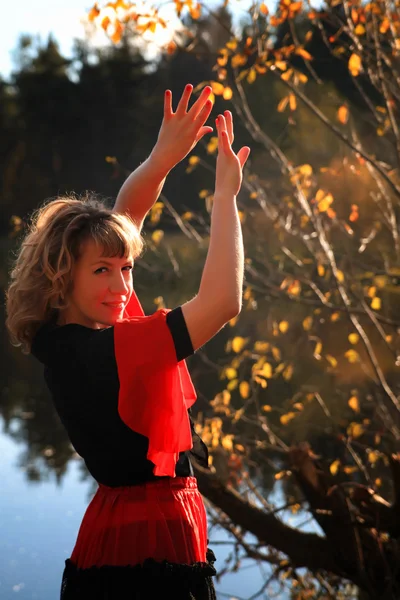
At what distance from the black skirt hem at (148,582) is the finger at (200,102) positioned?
821 millimetres

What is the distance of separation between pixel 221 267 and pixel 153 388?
0.77 ft

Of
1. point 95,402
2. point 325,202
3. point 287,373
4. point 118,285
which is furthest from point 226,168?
point 287,373

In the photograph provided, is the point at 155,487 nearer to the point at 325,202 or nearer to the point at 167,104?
the point at 167,104

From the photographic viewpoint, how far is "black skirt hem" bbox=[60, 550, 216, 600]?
1.54 metres

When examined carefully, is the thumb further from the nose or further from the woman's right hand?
the nose

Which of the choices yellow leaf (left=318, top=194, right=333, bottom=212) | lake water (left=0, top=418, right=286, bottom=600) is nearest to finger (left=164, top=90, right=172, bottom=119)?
yellow leaf (left=318, top=194, right=333, bottom=212)

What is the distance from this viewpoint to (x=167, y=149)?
186 centimetres

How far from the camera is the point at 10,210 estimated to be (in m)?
27.5

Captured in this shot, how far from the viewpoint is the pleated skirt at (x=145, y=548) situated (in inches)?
61.1

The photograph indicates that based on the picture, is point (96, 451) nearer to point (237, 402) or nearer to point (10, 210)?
point (237, 402)

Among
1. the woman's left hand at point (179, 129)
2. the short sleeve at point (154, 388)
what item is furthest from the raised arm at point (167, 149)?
the short sleeve at point (154, 388)

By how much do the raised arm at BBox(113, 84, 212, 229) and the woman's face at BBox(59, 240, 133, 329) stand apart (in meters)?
0.32

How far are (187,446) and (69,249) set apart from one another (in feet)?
1.33

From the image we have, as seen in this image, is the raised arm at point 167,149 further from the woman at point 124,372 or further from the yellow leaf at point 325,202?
the yellow leaf at point 325,202
